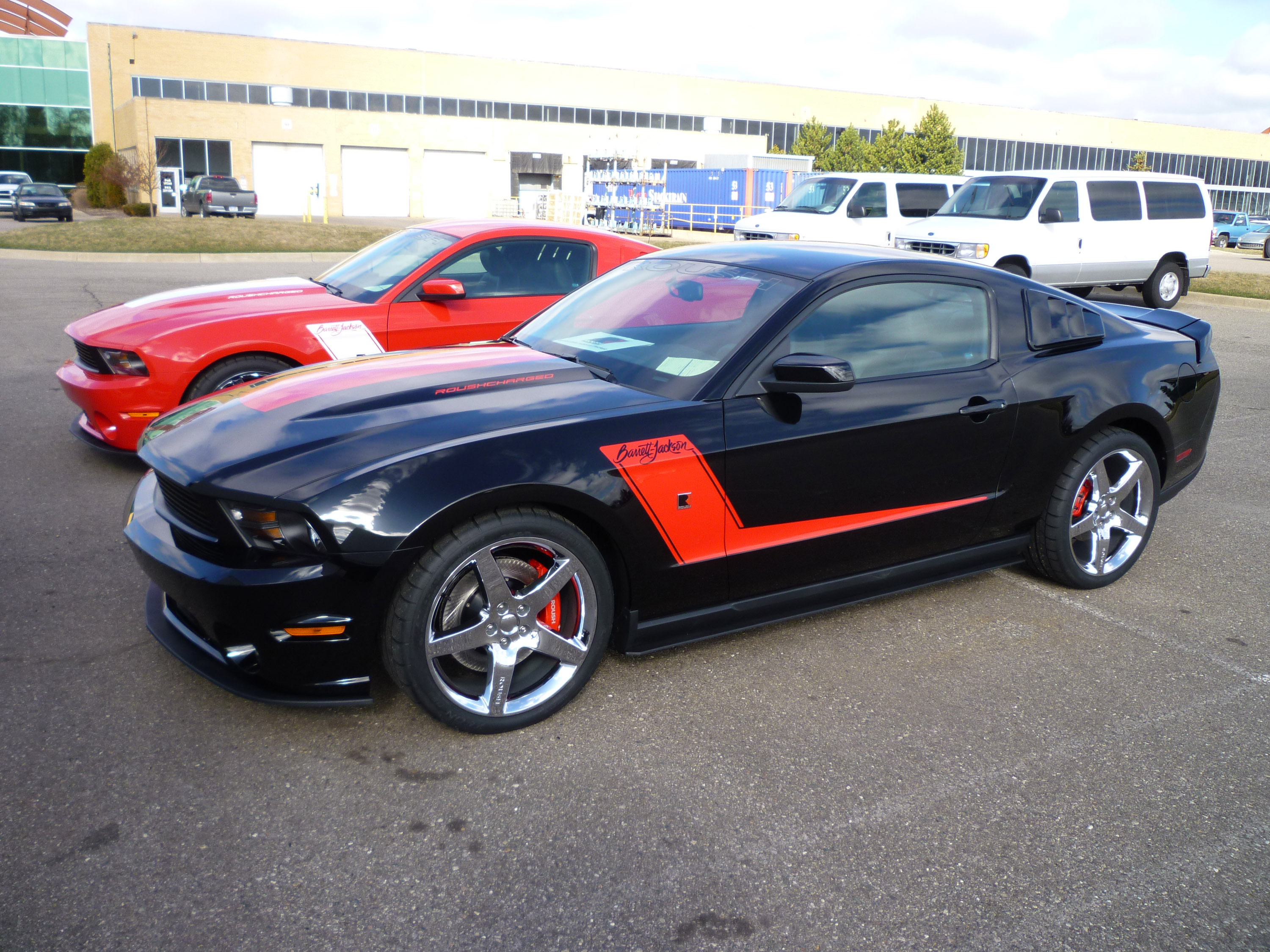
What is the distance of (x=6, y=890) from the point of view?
2352mm

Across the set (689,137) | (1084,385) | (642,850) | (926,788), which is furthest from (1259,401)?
(689,137)

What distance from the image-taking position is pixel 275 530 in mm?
2836

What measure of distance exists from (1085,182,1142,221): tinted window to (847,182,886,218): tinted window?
348 cm

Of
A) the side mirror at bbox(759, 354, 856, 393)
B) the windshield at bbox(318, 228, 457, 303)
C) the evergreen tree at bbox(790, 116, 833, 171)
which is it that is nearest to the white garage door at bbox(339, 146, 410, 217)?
the evergreen tree at bbox(790, 116, 833, 171)

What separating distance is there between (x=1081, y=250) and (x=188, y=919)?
1496 centimetres

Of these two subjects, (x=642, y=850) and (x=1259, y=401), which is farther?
(x=1259, y=401)

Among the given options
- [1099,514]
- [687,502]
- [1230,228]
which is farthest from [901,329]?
[1230,228]

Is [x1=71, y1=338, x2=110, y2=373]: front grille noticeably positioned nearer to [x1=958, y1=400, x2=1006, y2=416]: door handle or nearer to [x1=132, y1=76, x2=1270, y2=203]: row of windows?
[x1=958, y1=400, x2=1006, y2=416]: door handle

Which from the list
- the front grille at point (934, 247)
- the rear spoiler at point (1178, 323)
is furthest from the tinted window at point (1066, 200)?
the rear spoiler at point (1178, 323)

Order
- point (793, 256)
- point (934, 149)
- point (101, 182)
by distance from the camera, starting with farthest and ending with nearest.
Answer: point (934, 149)
point (101, 182)
point (793, 256)

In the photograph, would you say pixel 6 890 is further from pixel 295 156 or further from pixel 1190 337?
pixel 295 156

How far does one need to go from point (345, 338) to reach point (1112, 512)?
169 inches

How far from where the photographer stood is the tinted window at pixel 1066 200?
47.4ft

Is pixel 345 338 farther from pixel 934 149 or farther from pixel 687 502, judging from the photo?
pixel 934 149
